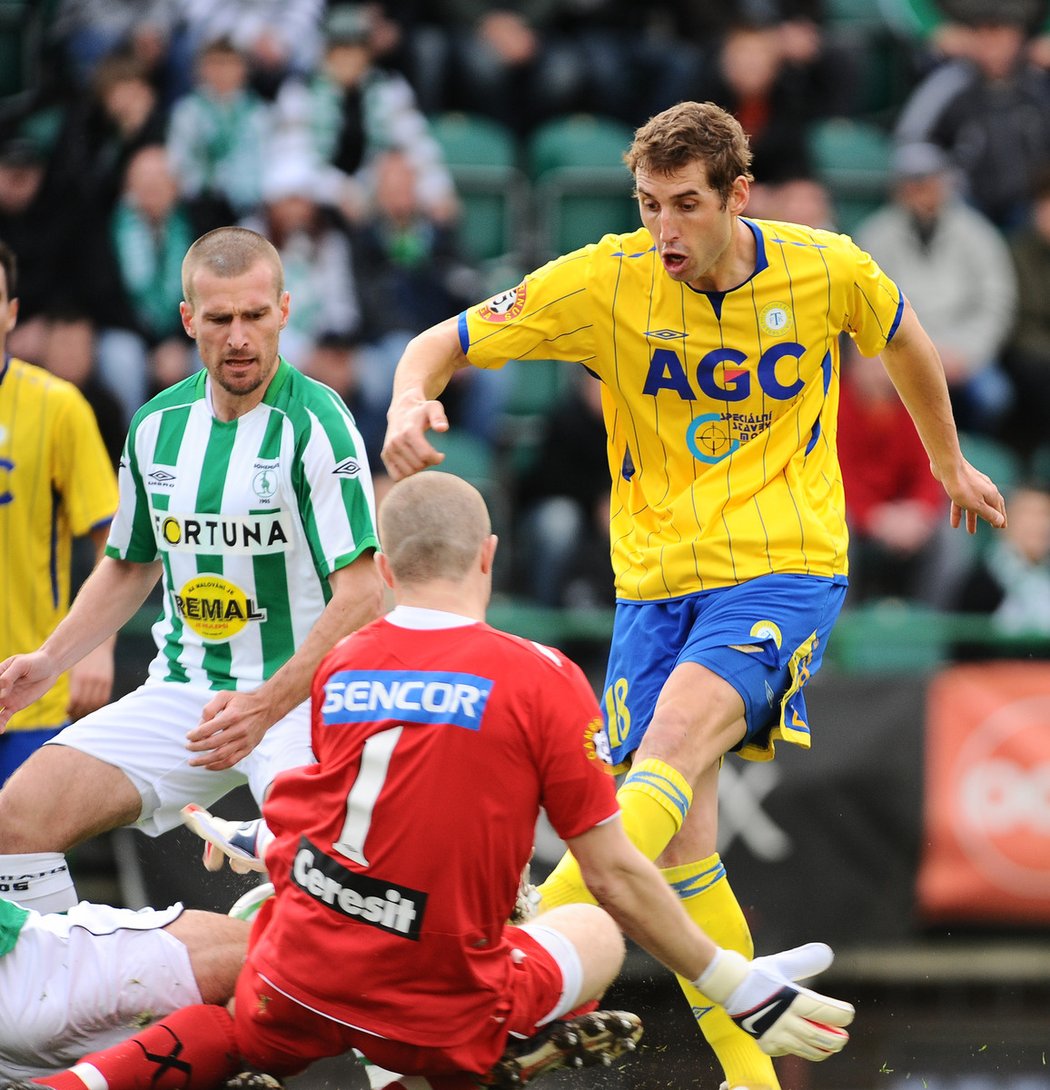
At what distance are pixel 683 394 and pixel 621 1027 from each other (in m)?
1.83

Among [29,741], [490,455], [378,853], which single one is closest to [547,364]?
[490,455]

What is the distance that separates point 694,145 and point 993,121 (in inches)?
281

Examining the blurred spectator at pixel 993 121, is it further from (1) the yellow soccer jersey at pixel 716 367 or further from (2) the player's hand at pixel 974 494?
(1) the yellow soccer jersey at pixel 716 367

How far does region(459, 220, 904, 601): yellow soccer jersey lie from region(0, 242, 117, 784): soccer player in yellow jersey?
6.26 ft

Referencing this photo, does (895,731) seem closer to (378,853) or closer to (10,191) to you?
(378,853)

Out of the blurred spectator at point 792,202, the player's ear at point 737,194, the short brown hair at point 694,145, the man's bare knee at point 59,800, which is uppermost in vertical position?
the short brown hair at point 694,145

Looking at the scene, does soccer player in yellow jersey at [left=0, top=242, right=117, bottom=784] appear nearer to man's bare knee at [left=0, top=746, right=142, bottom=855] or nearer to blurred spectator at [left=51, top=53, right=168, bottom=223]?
man's bare knee at [left=0, top=746, right=142, bottom=855]

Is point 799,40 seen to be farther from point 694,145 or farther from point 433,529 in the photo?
point 433,529

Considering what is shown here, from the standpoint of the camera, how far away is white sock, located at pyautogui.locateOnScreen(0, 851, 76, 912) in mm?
5324

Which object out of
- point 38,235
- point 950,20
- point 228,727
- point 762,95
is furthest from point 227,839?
point 950,20

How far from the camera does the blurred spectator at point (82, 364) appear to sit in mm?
8852

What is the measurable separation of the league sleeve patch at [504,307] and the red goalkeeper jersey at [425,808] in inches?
53.2

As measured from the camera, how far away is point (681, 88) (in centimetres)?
1141

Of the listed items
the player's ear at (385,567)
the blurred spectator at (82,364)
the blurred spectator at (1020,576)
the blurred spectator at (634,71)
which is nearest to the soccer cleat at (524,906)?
the player's ear at (385,567)
